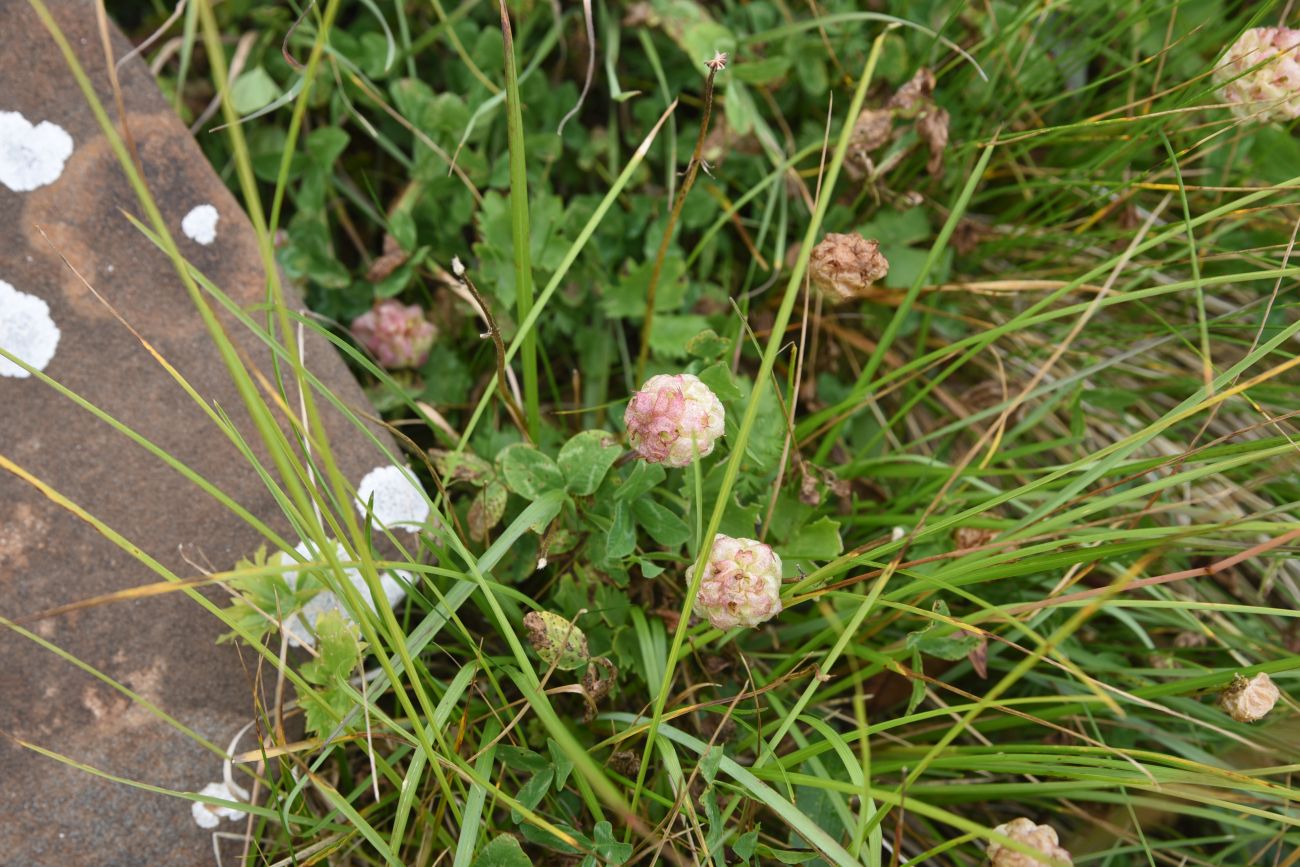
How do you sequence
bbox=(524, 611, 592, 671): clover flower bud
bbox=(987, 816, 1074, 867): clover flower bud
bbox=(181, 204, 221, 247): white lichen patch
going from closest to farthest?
1. bbox=(987, 816, 1074, 867): clover flower bud
2. bbox=(524, 611, 592, 671): clover flower bud
3. bbox=(181, 204, 221, 247): white lichen patch

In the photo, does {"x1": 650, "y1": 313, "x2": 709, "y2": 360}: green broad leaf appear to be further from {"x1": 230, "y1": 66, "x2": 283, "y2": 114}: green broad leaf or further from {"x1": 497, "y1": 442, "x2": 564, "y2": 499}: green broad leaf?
{"x1": 230, "y1": 66, "x2": 283, "y2": 114}: green broad leaf

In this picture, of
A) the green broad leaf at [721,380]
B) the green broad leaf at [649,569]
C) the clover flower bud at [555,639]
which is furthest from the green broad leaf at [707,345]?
the clover flower bud at [555,639]

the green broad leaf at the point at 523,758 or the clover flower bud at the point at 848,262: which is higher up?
the clover flower bud at the point at 848,262

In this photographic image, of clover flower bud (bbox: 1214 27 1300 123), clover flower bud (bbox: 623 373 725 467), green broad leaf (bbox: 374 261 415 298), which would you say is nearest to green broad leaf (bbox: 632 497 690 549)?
clover flower bud (bbox: 623 373 725 467)

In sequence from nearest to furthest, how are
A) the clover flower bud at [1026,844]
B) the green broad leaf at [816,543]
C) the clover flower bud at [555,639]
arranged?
the clover flower bud at [1026,844] → the clover flower bud at [555,639] → the green broad leaf at [816,543]

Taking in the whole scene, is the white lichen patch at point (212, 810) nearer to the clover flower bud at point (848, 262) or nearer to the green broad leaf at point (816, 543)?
the green broad leaf at point (816, 543)

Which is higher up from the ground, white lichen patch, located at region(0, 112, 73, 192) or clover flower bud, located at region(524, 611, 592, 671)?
white lichen patch, located at region(0, 112, 73, 192)
